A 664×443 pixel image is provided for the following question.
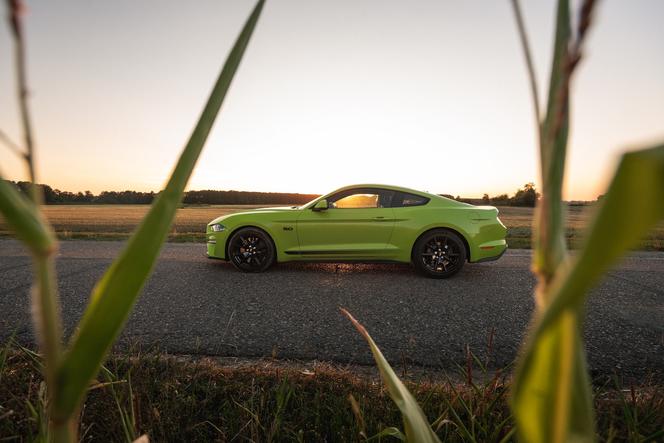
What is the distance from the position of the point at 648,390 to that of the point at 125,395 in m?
2.73

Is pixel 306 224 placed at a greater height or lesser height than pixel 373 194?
lesser

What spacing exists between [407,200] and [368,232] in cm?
82

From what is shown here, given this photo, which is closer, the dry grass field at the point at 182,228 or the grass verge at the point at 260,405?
the dry grass field at the point at 182,228

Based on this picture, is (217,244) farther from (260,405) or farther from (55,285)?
(55,285)

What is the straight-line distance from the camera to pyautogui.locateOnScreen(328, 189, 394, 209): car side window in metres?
5.89

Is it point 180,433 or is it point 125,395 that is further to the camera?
point 125,395

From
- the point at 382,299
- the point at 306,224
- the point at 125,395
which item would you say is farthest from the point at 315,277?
the point at 125,395

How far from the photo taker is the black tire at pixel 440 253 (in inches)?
219

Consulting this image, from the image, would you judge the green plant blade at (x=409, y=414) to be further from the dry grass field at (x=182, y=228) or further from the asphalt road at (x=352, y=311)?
the asphalt road at (x=352, y=311)

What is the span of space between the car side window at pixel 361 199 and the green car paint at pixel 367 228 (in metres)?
0.04

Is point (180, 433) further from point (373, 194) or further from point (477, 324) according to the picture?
point (373, 194)

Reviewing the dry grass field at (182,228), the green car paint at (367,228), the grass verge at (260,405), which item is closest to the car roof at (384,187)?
the green car paint at (367,228)

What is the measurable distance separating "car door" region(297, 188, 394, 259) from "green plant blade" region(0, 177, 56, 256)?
5.43 metres

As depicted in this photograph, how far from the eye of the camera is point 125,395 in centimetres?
167
